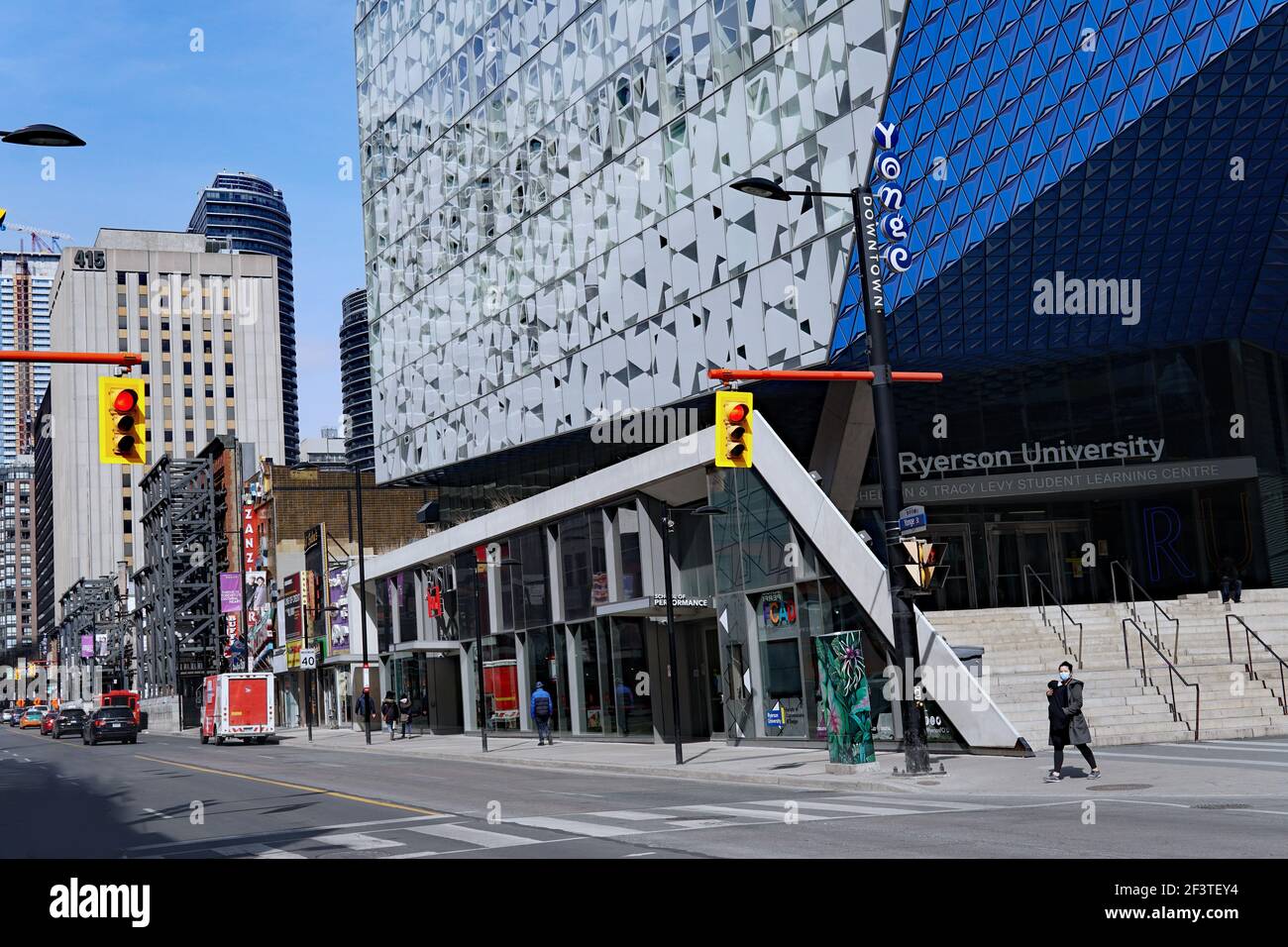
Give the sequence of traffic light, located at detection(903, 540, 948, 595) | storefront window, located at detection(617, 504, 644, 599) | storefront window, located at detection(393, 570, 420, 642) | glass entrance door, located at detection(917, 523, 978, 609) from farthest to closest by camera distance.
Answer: storefront window, located at detection(393, 570, 420, 642)
glass entrance door, located at detection(917, 523, 978, 609)
storefront window, located at detection(617, 504, 644, 599)
traffic light, located at detection(903, 540, 948, 595)

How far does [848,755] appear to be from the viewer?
23.1 m

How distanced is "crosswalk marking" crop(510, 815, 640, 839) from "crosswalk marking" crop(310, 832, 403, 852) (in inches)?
79.1

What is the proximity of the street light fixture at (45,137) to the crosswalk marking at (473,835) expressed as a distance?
8.73 meters

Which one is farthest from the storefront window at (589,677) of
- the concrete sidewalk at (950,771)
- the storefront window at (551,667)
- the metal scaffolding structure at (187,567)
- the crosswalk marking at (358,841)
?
the metal scaffolding structure at (187,567)

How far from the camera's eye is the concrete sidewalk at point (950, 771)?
1841 centimetres

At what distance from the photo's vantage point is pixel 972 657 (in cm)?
2634

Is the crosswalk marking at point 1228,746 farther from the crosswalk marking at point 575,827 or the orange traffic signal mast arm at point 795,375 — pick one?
the crosswalk marking at point 575,827

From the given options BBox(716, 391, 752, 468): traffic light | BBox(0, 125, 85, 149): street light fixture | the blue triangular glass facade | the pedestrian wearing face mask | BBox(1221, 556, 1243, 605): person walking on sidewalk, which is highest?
the blue triangular glass facade

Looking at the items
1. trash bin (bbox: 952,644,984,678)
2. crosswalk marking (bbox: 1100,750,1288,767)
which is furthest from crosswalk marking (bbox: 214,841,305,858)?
trash bin (bbox: 952,644,984,678)

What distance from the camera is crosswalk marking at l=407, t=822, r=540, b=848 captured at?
14.1m

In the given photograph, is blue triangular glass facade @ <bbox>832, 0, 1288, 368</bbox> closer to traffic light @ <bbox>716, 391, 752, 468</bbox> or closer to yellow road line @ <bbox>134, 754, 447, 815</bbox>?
traffic light @ <bbox>716, 391, 752, 468</bbox>

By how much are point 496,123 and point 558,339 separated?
10.3 m

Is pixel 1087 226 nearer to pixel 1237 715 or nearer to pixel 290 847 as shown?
pixel 1237 715

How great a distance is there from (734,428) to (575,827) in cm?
668
